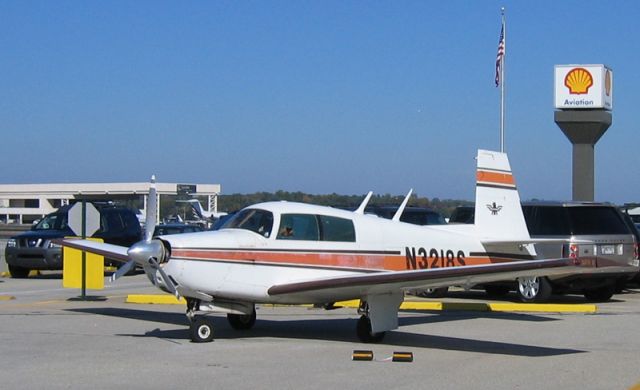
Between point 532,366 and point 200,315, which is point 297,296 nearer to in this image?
point 200,315

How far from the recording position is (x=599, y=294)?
1848 centimetres

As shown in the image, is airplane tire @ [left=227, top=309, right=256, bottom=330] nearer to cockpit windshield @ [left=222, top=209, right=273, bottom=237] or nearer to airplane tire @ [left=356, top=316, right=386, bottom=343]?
cockpit windshield @ [left=222, top=209, right=273, bottom=237]

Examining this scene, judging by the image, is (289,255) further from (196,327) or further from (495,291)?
(495,291)

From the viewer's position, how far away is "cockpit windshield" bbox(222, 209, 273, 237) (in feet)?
39.7

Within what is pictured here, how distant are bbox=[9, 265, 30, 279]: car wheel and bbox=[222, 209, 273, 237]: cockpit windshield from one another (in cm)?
1488

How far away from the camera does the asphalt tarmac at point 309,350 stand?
928cm

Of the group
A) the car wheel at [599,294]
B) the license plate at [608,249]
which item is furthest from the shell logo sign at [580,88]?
the license plate at [608,249]

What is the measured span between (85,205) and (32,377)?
9.23 metres

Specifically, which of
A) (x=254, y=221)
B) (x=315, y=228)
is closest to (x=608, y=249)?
(x=315, y=228)

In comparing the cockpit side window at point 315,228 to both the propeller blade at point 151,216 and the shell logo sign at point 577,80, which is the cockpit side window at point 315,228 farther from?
the shell logo sign at point 577,80

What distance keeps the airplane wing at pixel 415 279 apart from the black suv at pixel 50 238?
14.3 metres

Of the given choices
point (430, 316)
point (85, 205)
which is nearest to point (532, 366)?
point (430, 316)

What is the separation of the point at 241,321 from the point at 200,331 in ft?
4.86

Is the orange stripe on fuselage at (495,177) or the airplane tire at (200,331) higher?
the orange stripe on fuselage at (495,177)
